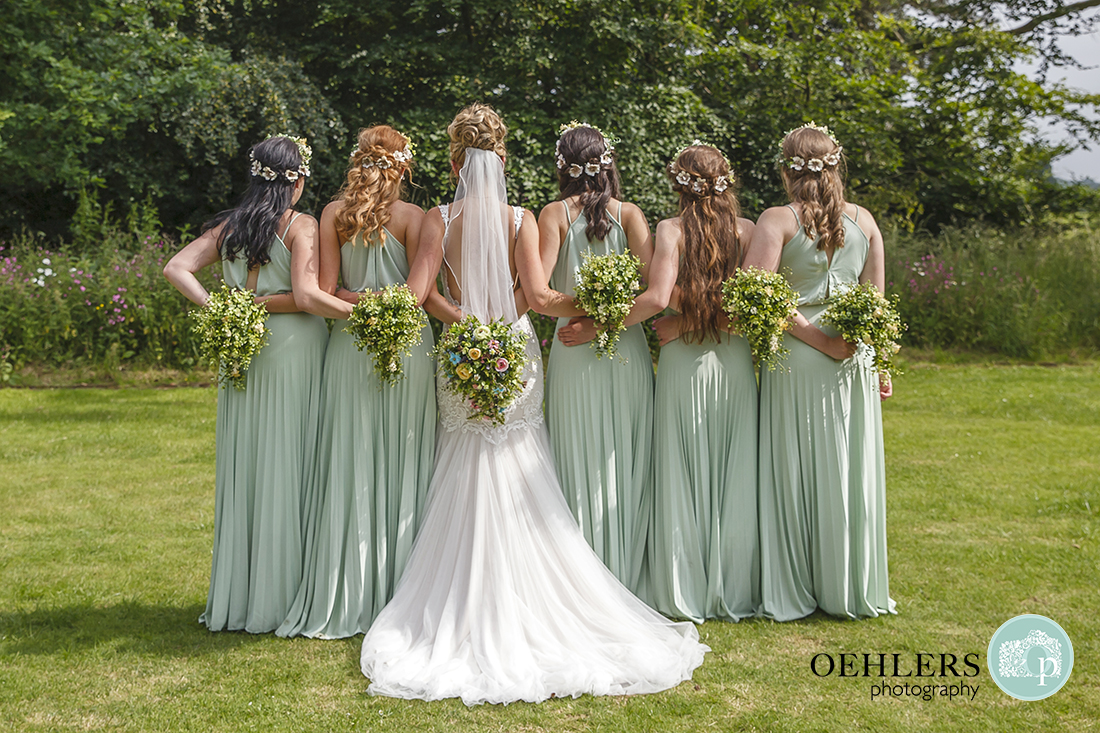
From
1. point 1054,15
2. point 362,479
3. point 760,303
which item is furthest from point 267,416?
point 1054,15

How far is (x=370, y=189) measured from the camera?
15.8 feet

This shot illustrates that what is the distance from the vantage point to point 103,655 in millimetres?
4707

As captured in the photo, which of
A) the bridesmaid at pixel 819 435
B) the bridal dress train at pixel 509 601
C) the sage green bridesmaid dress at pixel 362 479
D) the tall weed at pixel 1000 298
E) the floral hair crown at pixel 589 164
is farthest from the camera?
the tall weed at pixel 1000 298

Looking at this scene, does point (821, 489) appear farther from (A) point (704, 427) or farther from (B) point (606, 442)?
(B) point (606, 442)

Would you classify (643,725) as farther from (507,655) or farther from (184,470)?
(184,470)

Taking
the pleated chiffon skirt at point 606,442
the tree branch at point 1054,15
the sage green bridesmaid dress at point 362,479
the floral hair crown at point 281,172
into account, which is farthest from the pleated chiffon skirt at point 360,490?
the tree branch at point 1054,15

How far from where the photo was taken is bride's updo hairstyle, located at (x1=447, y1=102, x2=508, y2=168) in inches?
188

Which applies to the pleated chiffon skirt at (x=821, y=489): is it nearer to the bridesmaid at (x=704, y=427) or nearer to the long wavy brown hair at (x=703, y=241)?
the bridesmaid at (x=704, y=427)

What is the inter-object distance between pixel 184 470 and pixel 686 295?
19.7 feet

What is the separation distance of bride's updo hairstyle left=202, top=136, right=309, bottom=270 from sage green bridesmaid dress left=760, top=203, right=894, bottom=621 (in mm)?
2753

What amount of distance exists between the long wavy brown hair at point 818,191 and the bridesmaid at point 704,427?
339 millimetres

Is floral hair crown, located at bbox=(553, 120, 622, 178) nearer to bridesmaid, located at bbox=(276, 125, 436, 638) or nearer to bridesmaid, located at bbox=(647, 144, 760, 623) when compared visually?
bridesmaid, located at bbox=(647, 144, 760, 623)

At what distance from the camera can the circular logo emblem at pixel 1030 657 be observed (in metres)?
4.26

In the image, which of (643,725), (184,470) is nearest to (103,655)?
(643,725)
